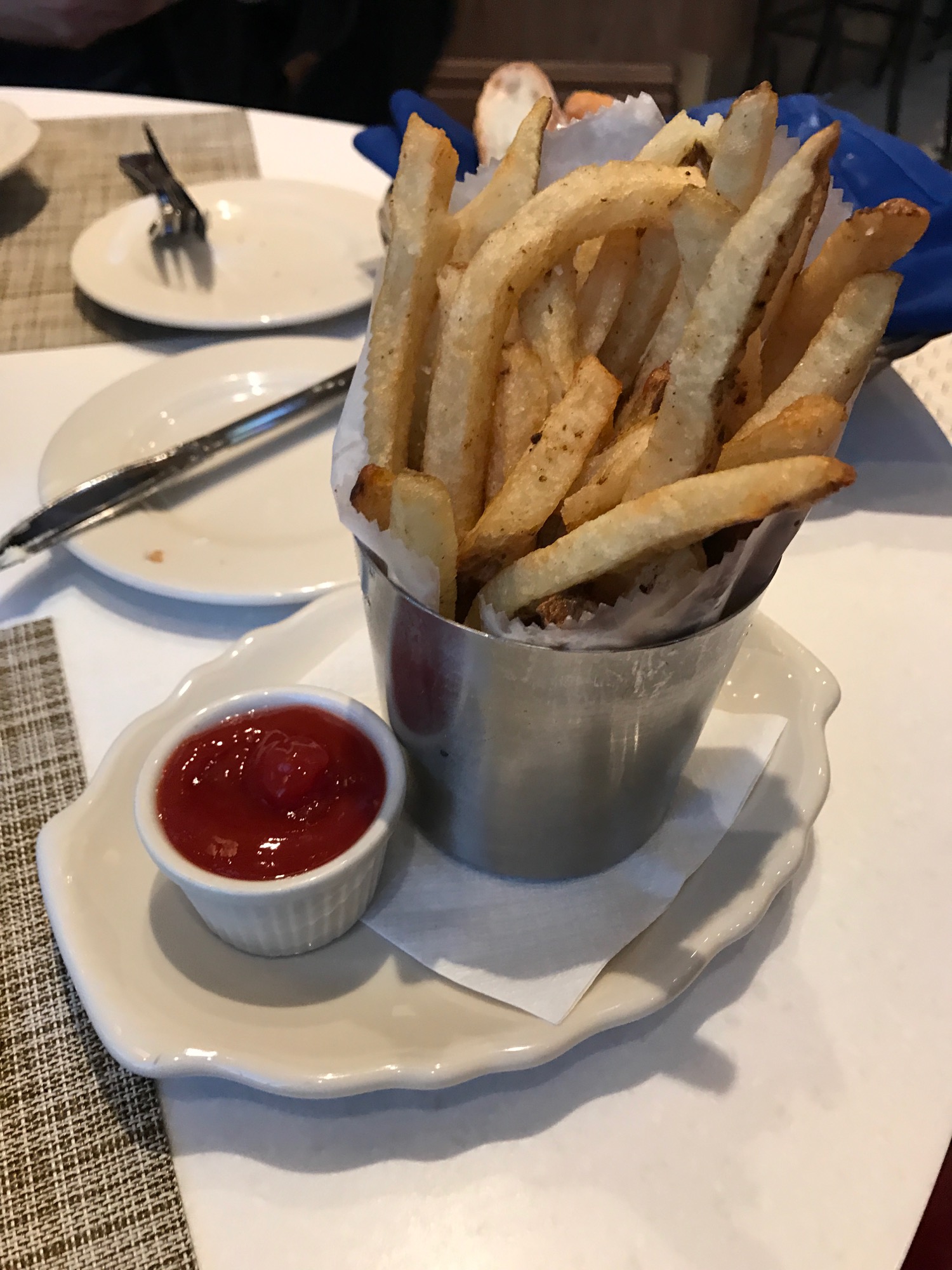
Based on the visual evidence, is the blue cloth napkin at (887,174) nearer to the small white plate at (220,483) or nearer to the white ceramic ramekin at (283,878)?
the small white plate at (220,483)

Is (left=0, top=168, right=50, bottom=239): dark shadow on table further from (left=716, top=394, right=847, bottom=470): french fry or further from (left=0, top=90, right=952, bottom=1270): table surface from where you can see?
(left=716, top=394, right=847, bottom=470): french fry

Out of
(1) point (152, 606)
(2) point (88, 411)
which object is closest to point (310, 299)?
(2) point (88, 411)

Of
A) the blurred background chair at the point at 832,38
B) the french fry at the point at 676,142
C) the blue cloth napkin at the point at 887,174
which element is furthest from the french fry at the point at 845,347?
the blurred background chair at the point at 832,38

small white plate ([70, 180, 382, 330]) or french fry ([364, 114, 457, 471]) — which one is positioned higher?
french fry ([364, 114, 457, 471])

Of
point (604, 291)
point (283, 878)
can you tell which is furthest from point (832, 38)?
point (283, 878)

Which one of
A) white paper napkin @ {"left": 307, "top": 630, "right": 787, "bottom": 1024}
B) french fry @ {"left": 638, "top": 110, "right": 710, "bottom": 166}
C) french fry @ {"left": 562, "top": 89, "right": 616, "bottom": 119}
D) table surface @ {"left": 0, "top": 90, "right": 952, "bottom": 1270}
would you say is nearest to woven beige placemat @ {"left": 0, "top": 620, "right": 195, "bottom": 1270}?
table surface @ {"left": 0, "top": 90, "right": 952, "bottom": 1270}

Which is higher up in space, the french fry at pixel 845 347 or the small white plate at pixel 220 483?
the french fry at pixel 845 347
